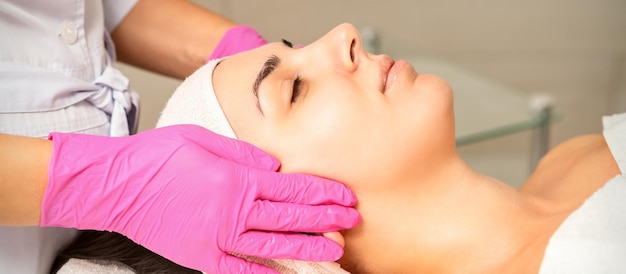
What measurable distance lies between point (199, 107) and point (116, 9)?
540 millimetres

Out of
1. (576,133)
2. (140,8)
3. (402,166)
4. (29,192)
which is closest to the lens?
(29,192)

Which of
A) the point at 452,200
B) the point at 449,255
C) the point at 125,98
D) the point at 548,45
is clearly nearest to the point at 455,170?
the point at 452,200

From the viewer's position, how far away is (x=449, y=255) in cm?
117

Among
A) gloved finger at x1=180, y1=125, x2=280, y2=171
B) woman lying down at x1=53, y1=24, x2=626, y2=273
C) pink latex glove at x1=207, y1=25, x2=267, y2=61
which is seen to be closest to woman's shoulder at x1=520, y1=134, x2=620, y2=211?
woman lying down at x1=53, y1=24, x2=626, y2=273

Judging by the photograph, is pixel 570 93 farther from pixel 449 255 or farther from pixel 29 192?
pixel 29 192

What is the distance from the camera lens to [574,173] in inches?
52.9

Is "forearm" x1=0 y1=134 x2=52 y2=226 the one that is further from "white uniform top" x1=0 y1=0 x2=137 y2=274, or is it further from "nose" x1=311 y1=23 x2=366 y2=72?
"nose" x1=311 y1=23 x2=366 y2=72

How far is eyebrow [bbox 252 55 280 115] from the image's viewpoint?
1141mm

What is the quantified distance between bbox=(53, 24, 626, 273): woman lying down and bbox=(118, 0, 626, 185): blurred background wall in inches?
54.2

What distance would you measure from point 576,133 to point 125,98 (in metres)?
2.18

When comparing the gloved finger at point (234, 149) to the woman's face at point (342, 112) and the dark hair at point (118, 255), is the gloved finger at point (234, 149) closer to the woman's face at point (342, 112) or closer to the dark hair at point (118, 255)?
the woman's face at point (342, 112)

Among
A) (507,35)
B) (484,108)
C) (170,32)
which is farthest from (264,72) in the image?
(507,35)

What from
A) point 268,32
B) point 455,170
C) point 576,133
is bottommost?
point 576,133

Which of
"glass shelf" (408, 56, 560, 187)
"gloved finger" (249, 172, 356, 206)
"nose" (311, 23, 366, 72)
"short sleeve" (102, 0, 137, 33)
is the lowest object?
"glass shelf" (408, 56, 560, 187)
